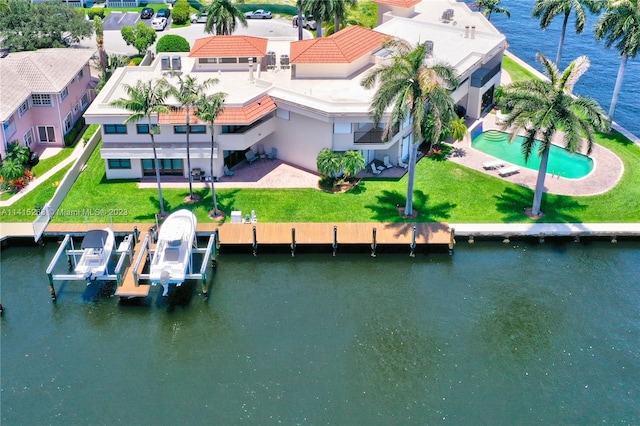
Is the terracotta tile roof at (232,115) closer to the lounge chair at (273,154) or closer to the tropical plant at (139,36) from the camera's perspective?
the lounge chair at (273,154)

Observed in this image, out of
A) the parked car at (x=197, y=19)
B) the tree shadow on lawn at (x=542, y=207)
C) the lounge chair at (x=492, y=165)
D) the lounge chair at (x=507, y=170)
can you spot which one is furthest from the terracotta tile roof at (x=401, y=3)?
the tree shadow on lawn at (x=542, y=207)

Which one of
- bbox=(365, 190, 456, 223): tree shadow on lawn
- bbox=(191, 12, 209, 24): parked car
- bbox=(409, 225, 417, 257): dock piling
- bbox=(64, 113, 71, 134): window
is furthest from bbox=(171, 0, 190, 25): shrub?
bbox=(409, 225, 417, 257): dock piling

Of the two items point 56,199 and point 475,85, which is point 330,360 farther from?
point 475,85

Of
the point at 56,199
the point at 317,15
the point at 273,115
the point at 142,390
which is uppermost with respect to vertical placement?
the point at 317,15

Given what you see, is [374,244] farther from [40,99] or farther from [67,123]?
[40,99]

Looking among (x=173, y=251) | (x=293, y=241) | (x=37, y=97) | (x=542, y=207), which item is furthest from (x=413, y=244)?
(x=37, y=97)

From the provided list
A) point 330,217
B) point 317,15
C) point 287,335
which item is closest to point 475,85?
point 317,15
